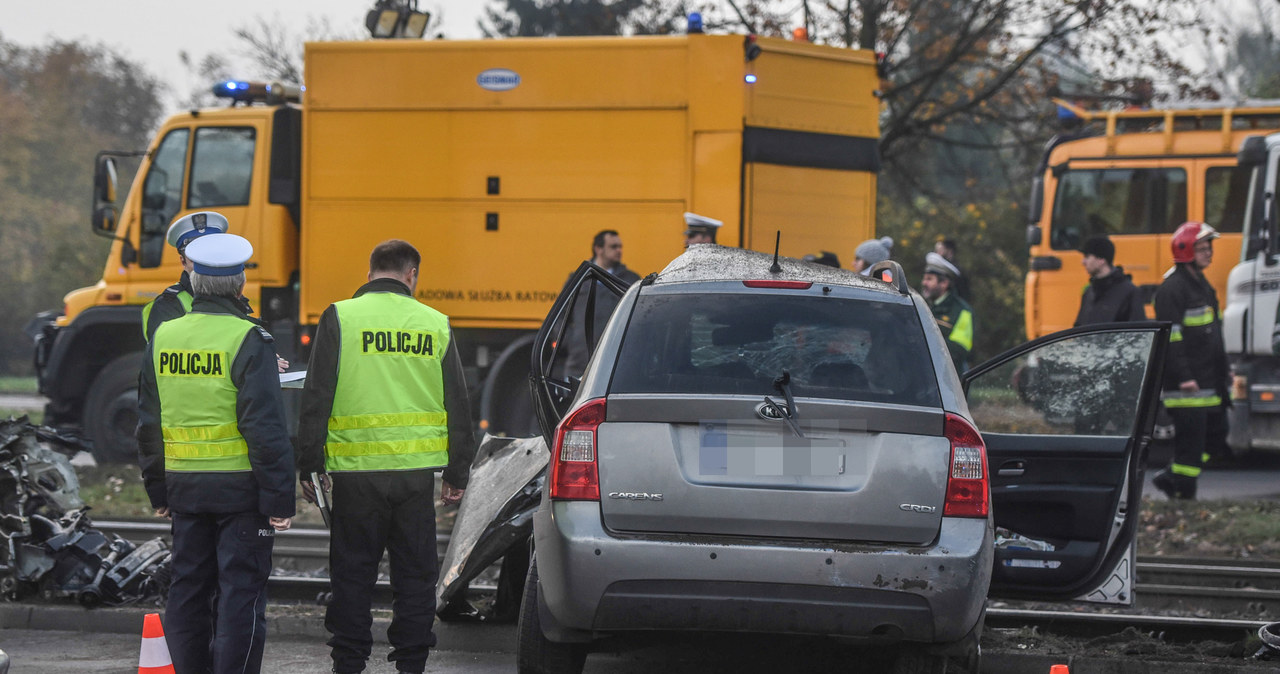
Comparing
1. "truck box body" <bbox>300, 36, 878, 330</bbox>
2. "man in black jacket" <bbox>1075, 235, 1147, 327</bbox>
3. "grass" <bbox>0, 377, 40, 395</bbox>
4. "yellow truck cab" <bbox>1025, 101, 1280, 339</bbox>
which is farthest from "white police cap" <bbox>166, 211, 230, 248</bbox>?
"grass" <bbox>0, 377, 40, 395</bbox>

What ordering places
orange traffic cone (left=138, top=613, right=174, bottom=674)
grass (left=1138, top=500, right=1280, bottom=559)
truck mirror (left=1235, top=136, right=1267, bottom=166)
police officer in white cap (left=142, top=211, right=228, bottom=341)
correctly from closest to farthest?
orange traffic cone (left=138, top=613, right=174, bottom=674)
police officer in white cap (left=142, top=211, right=228, bottom=341)
grass (left=1138, top=500, right=1280, bottom=559)
truck mirror (left=1235, top=136, right=1267, bottom=166)

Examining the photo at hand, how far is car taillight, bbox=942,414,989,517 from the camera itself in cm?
413

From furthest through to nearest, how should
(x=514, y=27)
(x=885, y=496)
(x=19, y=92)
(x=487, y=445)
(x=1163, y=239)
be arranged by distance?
(x=19, y=92), (x=514, y=27), (x=1163, y=239), (x=487, y=445), (x=885, y=496)

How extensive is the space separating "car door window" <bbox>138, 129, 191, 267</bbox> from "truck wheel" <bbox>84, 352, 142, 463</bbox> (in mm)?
936

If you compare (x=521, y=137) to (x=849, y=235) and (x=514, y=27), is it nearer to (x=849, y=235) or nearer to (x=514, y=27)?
(x=849, y=235)

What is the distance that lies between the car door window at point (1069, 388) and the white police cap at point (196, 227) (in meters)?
3.48

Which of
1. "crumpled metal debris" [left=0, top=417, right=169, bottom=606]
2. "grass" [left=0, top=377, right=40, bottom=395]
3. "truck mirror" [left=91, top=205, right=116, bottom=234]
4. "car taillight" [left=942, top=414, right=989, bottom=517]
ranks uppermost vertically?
"truck mirror" [left=91, top=205, right=116, bottom=234]

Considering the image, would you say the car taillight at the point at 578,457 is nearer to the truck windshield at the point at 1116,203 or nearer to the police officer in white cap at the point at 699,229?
the police officer in white cap at the point at 699,229

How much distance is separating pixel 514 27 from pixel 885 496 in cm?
3376

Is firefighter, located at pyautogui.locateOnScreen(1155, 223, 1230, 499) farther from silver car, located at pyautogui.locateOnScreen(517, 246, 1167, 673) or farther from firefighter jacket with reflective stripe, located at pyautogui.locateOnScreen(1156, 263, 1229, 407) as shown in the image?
silver car, located at pyautogui.locateOnScreen(517, 246, 1167, 673)

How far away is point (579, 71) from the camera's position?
9609 mm

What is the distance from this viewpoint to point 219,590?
4629 millimetres

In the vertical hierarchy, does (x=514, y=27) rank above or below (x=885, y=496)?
above

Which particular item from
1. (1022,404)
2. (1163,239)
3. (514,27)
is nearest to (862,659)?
(1022,404)
